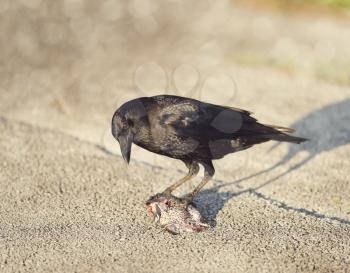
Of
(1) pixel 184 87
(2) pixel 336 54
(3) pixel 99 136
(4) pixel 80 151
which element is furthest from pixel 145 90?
(2) pixel 336 54

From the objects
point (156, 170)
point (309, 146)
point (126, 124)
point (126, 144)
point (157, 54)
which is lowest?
point (157, 54)

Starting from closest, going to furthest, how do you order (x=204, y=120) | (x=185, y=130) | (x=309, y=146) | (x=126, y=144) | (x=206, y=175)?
(x=126, y=144)
(x=185, y=130)
(x=204, y=120)
(x=206, y=175)
(x=309, y=146)

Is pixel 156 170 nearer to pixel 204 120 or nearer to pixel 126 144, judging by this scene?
pixel 204 120

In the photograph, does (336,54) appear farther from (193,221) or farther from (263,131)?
(193,221)

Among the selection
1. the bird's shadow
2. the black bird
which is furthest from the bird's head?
the bird's shadow

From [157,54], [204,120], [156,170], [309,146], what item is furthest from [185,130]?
[157,54]

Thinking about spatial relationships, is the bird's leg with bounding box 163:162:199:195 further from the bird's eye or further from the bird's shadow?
the bird's eye
